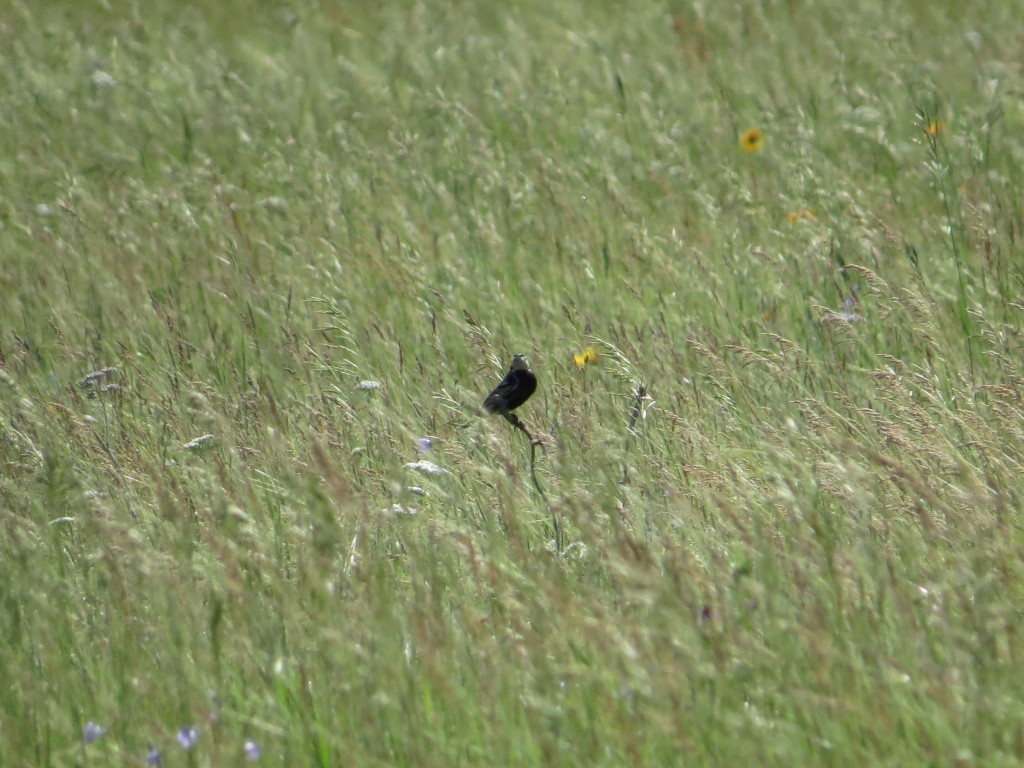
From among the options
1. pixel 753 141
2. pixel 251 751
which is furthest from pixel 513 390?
pixel 753 141

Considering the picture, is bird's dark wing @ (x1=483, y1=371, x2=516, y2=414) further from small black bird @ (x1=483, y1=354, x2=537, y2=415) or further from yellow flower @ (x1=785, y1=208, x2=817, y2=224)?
yellow flower @ (x1=785, y1=208, x2=817, y2=224)

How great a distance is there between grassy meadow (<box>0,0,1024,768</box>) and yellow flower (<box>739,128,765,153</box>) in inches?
0.7

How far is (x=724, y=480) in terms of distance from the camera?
2781 mm

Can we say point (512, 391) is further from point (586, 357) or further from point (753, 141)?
point (753, 141)

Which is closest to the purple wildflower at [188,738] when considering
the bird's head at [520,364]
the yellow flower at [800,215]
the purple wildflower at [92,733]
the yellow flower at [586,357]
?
the purple wildflower at [92,733]

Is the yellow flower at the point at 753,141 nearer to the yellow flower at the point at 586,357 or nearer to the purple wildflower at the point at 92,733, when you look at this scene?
the yellow flower at the point at 586,357

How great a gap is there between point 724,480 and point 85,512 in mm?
1366

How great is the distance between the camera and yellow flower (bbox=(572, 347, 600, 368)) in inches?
151

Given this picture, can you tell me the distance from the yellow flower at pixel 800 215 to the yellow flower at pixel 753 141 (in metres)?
0.61

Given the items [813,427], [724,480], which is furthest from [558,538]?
[813,427]

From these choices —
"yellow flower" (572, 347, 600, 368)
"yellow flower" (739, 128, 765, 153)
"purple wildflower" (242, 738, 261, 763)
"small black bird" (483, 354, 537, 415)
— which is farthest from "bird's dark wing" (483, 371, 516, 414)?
"yellow flower" (739, 128, 765, 153)

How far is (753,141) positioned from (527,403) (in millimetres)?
2255

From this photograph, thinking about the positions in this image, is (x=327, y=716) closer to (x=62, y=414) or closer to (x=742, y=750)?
(x=742, y=750)

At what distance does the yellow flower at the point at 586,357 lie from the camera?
383cm
